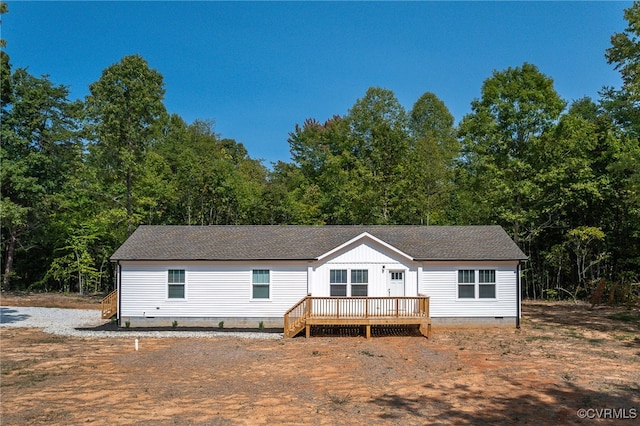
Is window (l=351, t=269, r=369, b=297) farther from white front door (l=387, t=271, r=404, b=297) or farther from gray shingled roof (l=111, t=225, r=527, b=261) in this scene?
gray shingled roof (l=111, t=225, r=527, b=261)

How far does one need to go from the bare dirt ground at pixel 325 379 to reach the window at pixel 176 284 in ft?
9.70

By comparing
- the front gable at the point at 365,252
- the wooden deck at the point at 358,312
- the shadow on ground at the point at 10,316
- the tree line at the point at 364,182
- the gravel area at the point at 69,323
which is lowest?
the gravel area at the point at 69,323

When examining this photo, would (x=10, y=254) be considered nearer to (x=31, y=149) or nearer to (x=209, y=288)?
(x=31, y=149)

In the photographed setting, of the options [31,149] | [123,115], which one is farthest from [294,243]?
[31,149]

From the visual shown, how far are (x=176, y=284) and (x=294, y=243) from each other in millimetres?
5338

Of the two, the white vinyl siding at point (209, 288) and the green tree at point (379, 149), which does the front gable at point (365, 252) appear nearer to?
the white vinyl siding at point (209, 288)

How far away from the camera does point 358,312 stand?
1855cm

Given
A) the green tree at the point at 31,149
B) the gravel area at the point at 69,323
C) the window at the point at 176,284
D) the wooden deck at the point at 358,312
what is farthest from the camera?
the green tree at the point at 31,149

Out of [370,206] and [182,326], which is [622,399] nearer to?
Answer: [182,326]

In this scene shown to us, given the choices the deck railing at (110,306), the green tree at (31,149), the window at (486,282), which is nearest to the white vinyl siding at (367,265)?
the window at (486,282)

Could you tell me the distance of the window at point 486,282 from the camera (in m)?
20.0

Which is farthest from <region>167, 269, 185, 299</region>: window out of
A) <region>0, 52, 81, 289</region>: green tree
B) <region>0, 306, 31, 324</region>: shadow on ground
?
<region>0, 52, 81, 289</region>: green tree

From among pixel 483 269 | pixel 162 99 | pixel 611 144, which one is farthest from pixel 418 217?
pixel 162 99

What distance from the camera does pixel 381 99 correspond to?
39.5 metres
